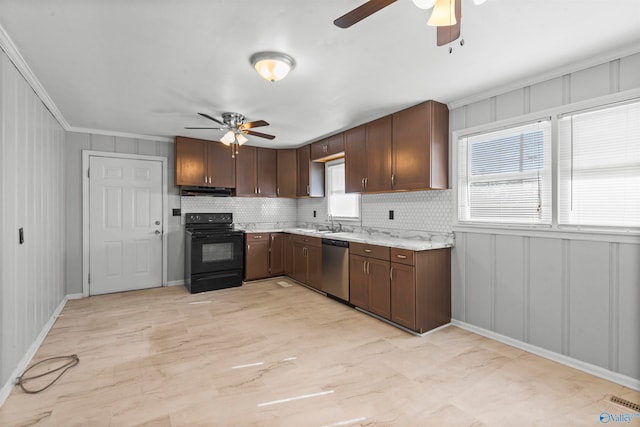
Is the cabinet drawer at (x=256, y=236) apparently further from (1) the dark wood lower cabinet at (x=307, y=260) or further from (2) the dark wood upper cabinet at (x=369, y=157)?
(2) the dark wood upper cabinet at (x=369, y=157)

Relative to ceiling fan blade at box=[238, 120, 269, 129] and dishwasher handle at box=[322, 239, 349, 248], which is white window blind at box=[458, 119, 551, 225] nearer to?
dishwasher handle at box=[322, 239, 349, 248]

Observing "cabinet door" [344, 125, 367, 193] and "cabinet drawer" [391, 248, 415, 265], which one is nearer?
"cabinet drawer" [391, 248, 415, 265]

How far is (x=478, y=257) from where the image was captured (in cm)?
321

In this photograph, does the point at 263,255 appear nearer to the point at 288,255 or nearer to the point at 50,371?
the point at 288,255

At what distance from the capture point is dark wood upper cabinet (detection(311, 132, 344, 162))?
4.77 meters

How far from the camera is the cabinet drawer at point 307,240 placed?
4.71 meters

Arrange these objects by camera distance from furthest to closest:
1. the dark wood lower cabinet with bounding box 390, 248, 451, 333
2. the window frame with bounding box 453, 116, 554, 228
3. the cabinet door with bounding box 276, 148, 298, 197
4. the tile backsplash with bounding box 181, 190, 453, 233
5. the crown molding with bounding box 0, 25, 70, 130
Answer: the cabinet door with bounding box 276, 148, 298, 197, the tile backsplash with bounding box 181, 190, 453, 233, the dark wood lower cabinet with bounding box 390, 248, 451, 333, the window frame with bounding box 453, 116, 554, 228, the crown molding with bounding box 0, 25, 70, 130

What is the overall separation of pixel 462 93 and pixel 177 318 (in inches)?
159

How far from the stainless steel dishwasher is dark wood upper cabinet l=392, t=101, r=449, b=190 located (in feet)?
3.96

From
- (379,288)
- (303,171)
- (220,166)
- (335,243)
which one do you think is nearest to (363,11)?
(379,288)

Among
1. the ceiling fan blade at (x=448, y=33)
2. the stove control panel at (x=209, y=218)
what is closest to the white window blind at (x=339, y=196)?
the stove control panel at (x=209, y=218)

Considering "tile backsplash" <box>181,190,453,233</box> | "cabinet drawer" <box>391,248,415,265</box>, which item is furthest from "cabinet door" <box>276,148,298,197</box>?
"cabinet drawer" <box>391,248,415,265</box>

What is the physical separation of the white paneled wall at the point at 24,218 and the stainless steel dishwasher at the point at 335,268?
318cm

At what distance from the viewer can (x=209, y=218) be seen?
5.44 meters
